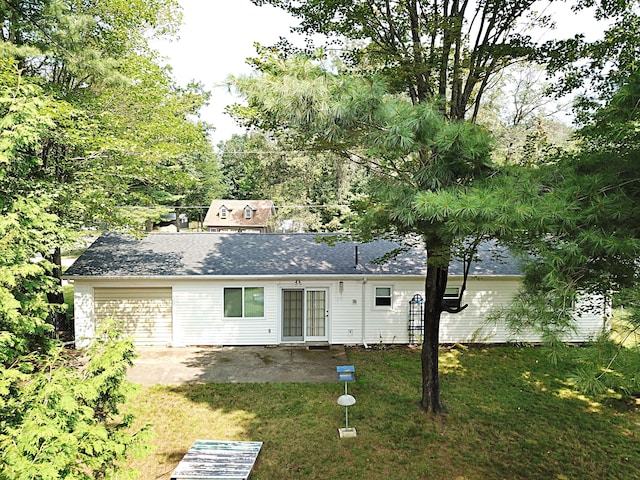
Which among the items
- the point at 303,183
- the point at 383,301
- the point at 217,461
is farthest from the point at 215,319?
the point at 303,183

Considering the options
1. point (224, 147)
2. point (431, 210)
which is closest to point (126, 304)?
point (431, 210)

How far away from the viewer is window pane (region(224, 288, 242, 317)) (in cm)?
1176

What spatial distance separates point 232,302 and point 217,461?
6132 mm

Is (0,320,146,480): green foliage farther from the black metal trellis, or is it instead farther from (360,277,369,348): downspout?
the black metal trellis

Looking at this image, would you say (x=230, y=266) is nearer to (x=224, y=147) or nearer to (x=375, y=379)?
(x=375, y=379)

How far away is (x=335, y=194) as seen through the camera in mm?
28031

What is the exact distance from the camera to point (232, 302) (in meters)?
11.8

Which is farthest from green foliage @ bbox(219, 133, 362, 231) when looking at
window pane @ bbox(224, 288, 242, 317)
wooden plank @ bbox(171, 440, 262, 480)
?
wooden plank @ bbox(171, 440, 262, 480)

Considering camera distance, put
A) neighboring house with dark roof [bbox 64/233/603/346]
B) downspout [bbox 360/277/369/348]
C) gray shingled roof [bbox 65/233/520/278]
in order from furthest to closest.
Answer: downspout [bbox 360/277/369/348] < gray shingled roof [bbox 65/233/520/278] < neighboring house with dark roof [bbox 64/233/603/346]

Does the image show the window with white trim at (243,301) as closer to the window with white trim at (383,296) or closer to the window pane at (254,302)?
the window pane at (254,302)

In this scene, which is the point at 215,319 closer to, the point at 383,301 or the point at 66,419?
the point at 383,301

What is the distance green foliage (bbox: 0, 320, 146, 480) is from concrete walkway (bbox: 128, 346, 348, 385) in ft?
16.9

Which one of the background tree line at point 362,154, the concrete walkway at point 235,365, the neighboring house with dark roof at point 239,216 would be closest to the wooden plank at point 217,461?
the background tree line at point 362,154

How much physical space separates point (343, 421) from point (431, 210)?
4.94 meters
